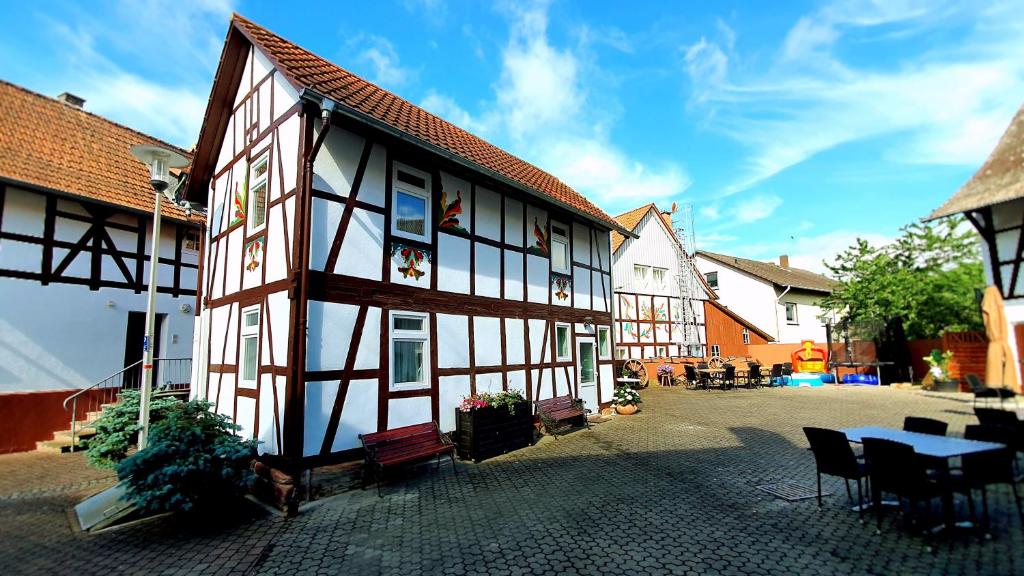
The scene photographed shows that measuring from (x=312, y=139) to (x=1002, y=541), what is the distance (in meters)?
10.1

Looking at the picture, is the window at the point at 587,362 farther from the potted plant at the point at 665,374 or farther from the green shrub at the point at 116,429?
the potted plant at the point at 665,374

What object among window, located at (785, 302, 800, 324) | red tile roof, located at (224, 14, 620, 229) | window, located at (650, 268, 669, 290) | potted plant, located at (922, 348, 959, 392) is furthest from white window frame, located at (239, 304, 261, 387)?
window, located at (785, 302, 800, 324)

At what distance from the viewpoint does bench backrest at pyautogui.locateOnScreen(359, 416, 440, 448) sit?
24.7 feet

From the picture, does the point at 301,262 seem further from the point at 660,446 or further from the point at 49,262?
the point at 49,262

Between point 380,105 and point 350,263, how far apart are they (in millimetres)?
3678

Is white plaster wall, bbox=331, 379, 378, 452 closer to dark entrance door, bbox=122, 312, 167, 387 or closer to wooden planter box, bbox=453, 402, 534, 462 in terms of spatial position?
wooden planter box, bbox=453, 402, 534, 462

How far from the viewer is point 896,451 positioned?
4918 mm

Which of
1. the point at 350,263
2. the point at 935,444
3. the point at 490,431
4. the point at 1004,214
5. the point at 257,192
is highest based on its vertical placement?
the point at 257,192

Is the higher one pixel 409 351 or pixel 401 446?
pixel 409 351

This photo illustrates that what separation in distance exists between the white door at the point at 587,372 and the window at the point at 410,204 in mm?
6058

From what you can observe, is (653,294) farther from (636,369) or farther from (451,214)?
(451,214)

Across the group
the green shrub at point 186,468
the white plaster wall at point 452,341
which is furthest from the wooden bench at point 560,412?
the green shrub at point 186,468

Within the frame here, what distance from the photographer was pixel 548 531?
5.50 meters

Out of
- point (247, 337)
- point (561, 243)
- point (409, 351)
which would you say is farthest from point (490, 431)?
point (561, 243)
